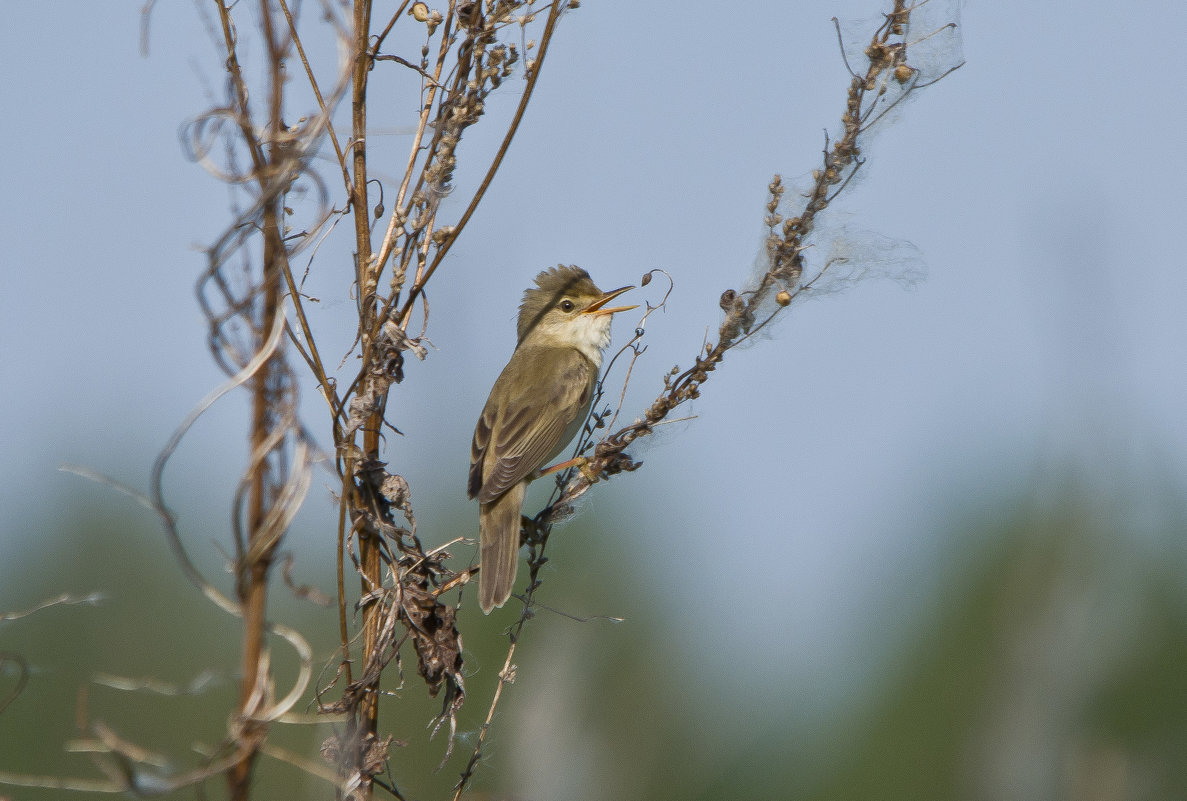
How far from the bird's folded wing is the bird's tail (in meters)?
0.08

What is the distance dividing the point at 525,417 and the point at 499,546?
90 centimetres

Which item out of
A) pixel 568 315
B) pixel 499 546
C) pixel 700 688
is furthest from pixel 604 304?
pixel 700 688

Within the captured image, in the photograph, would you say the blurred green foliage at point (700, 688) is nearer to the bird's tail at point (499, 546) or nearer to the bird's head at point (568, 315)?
the bird's tail at point (499, 546)

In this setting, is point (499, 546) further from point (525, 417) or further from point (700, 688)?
point (700, 688)

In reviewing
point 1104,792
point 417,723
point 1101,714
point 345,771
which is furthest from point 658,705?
point 345,771

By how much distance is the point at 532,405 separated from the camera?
216 inches

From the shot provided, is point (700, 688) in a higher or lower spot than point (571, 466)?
lower

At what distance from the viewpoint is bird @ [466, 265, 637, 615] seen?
4832 mm

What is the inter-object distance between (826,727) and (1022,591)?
15.5 m

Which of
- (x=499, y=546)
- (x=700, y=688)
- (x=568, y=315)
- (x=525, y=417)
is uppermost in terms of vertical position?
(x=568, y=315)

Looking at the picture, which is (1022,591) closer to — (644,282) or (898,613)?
(644,282)

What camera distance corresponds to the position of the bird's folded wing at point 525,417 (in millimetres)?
5062

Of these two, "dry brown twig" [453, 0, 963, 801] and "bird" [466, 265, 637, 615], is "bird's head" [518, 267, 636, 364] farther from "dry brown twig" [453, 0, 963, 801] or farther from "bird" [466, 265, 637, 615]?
"dry brown twig" [453, 0, 963, 801]

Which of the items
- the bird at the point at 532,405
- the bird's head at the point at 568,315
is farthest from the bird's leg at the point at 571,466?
the bird's head at the point at 568,315
